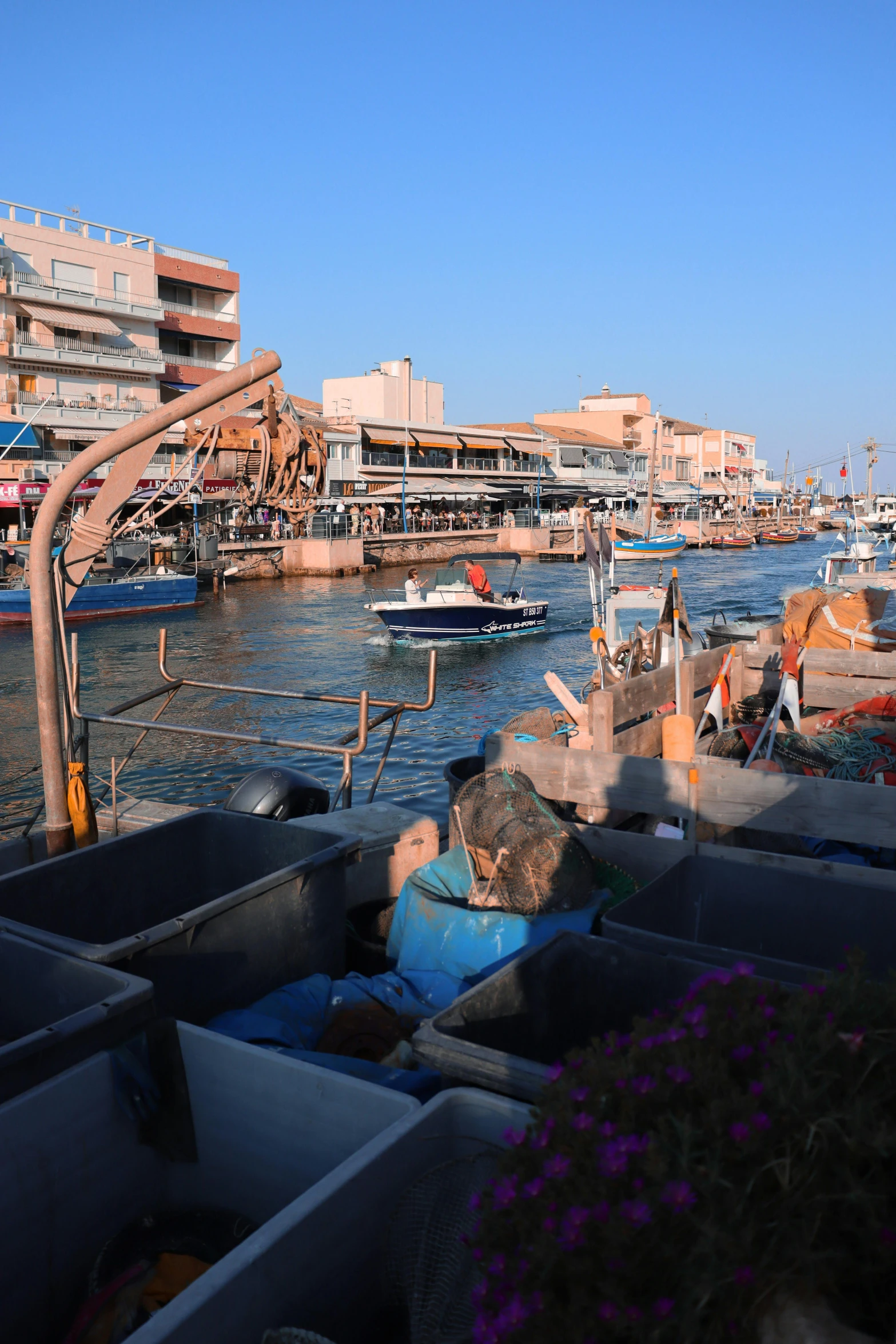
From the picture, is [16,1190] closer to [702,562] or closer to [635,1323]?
[635,1323]

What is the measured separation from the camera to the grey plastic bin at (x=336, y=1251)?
6.97ft

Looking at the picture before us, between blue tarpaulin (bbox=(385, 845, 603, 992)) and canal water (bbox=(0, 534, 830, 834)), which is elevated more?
blue tarpaulin (bbox=(385, 845, 603, 992))

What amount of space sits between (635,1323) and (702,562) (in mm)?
72917

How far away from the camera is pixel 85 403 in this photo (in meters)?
53.8

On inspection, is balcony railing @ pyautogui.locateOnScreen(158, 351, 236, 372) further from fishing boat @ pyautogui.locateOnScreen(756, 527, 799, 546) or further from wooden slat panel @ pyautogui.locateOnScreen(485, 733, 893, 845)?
wooden slat panel @ pyautogui.locateOnScreen(485, 733, 893, 845)

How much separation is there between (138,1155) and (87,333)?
60411 mm

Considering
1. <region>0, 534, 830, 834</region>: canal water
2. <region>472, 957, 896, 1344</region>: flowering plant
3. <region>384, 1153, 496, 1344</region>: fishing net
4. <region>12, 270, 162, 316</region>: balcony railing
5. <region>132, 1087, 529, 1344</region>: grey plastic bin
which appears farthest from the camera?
<region>12, 270, 162, 316</region>: balcony railing

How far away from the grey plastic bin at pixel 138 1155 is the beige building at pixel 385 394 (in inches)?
3395

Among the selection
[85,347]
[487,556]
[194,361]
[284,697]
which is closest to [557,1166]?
[284,697]

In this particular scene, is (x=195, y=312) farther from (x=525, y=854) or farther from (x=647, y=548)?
(x=525, y=854)

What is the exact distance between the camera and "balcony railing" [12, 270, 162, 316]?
5322 cm

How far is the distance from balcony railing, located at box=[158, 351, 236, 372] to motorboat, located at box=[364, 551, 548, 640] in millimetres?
35135

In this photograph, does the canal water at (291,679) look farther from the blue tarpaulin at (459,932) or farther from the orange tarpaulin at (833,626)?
the orange tarpaulin at (833,626)

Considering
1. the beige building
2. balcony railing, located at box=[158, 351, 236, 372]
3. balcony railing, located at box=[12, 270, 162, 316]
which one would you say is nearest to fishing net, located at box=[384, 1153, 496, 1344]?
balcony railing, located at box=[12, 270, 162, 316]
